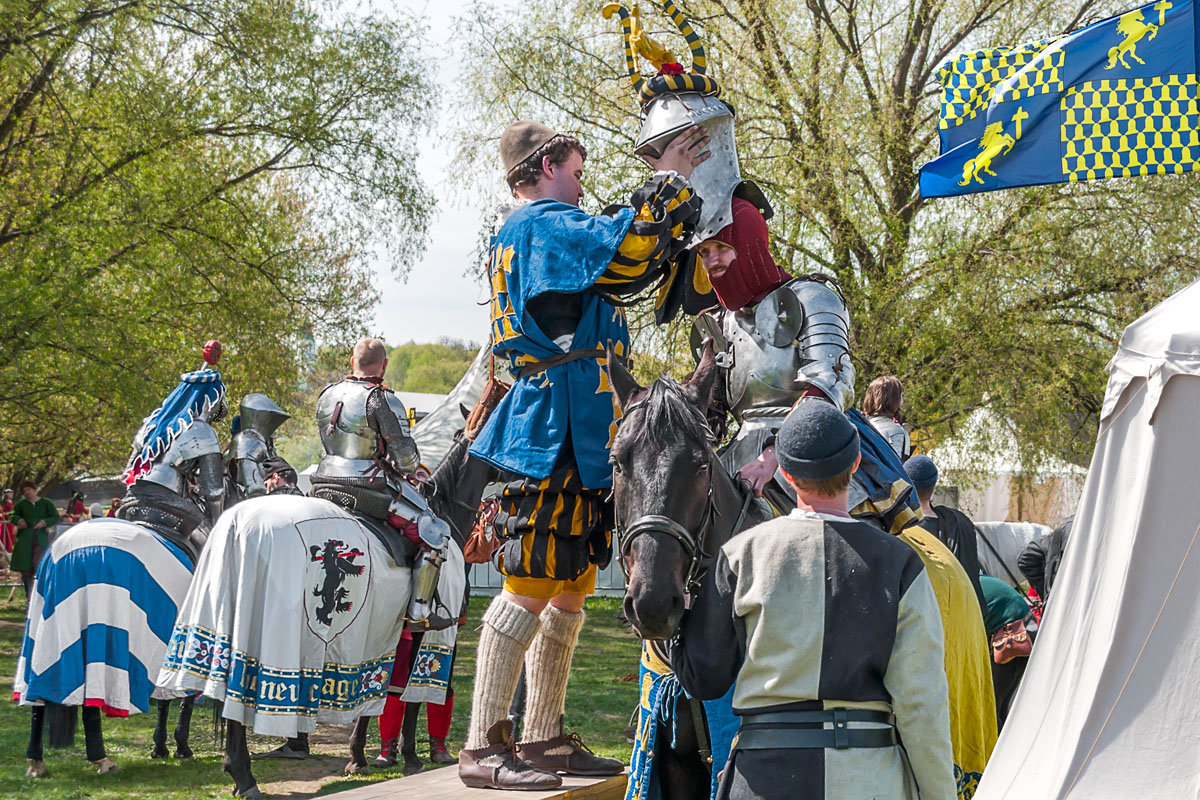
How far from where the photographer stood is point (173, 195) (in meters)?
13.4

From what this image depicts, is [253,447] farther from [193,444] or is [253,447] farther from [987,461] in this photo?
[987,461]

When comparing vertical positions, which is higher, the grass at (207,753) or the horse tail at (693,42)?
the horse tail at (693,42)

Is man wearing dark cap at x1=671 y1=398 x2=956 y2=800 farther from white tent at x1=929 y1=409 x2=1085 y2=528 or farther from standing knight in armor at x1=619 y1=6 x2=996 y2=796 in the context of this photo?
white tent at x1=929 y1=409 x2=1085 y2=528

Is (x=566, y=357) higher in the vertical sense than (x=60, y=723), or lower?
higher

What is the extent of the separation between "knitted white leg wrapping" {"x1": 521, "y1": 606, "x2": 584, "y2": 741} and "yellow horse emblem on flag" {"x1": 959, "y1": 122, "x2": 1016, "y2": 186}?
4.94 metres

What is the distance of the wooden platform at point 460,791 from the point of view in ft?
12.4

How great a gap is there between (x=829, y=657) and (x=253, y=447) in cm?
649

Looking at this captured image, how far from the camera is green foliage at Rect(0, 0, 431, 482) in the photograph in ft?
41.0

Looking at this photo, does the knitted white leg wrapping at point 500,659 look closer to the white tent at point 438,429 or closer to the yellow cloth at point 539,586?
the yellow cloth at point 539,586

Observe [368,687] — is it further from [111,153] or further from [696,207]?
[111,153]

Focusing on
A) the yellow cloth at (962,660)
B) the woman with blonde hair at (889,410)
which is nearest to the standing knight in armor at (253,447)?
the woman with blonde hair at (889,410)

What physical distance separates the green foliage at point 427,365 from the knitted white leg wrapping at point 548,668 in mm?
52934

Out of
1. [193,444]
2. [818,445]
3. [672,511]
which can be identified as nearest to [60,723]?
[193,444]

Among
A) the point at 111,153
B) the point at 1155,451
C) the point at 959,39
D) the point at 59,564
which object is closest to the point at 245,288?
the point at 111,153
